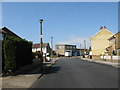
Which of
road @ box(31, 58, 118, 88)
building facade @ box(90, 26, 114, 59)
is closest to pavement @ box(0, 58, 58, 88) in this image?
road @ box(31, 58, 118, 88)

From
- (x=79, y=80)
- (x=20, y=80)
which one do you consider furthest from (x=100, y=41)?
(x=20, y=80)

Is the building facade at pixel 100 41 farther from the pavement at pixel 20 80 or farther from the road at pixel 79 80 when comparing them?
the pavement at pixel 20 80

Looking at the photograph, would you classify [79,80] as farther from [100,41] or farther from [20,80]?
[100,41]

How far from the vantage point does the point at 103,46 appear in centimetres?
6556

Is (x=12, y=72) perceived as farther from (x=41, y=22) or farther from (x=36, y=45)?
(x=36, y=45)

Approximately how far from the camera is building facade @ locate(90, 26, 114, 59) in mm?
65250

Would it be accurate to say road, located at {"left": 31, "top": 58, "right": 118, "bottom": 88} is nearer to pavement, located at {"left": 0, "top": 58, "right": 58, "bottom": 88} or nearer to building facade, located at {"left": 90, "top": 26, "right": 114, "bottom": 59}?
pavement, located at {"left": 0, "top": 58, "right": 58, "bottom": 88}

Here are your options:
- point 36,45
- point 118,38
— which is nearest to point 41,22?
point 118,38

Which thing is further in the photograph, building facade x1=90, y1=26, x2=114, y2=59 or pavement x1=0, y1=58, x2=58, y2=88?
building facade x1=90, y1=26, x2=114, y2=59

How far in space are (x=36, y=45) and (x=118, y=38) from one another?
68508 mm

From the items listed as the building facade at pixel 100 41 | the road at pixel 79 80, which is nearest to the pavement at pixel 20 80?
the road at pixel 79 80

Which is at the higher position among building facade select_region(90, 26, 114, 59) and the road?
building facade select_region(90, 26, 114, 59)

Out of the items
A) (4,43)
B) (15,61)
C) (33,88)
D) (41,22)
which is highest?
(41,22)

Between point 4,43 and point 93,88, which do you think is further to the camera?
point 4,43
